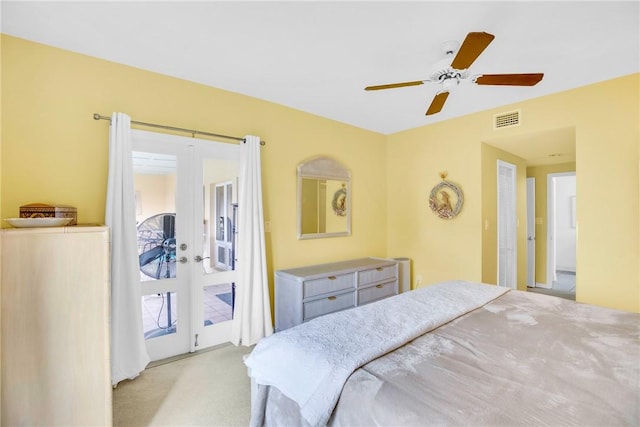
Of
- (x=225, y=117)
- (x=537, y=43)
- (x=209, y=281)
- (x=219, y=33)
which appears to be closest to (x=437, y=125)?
(x=537, y=43)

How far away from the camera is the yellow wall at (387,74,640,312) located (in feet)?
9.07

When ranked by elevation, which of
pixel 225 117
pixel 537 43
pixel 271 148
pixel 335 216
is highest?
pixel 537 43

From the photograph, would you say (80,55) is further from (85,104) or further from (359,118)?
(359,118)

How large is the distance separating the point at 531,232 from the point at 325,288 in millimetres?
4424

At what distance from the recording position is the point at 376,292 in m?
3.78

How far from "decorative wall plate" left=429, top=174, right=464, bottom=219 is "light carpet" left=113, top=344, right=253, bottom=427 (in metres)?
2.97

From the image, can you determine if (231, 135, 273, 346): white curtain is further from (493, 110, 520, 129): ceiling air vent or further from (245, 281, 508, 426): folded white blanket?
(493, 110, 520, 129): ceiling air vent

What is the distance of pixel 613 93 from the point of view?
282 centimetres

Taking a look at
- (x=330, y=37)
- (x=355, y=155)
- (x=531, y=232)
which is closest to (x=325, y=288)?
(x=355, y=155)

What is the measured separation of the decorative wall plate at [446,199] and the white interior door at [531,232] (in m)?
2.61

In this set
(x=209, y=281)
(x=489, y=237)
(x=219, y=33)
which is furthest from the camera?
(x=489, y=237)

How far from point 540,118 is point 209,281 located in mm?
3817

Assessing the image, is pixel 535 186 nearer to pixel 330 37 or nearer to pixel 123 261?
pixel 330 37

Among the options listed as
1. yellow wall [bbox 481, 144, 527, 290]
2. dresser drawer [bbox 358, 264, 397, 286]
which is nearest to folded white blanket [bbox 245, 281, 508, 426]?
dresser drawer [bbox 358, 264, 397, 286]
